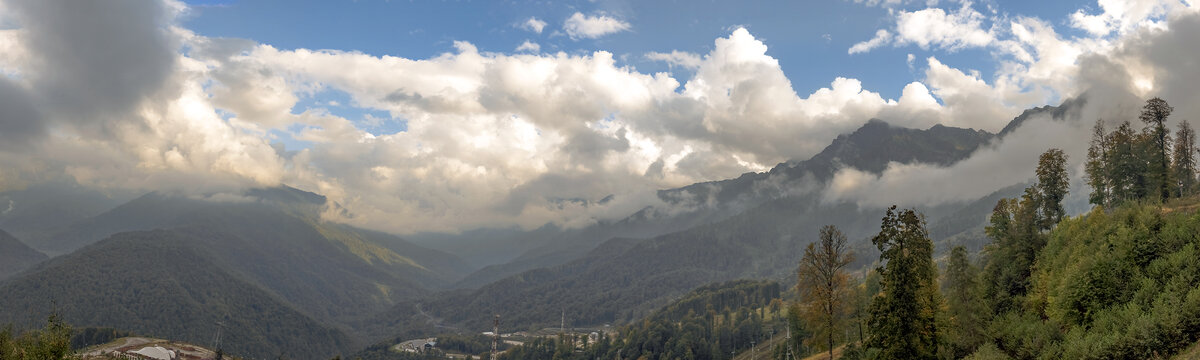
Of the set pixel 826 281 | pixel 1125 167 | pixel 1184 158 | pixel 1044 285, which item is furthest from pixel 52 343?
pixel 1184 158

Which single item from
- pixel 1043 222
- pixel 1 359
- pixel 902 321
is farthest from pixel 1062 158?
pixel 1 359

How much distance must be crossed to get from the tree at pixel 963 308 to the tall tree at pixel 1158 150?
126 ft

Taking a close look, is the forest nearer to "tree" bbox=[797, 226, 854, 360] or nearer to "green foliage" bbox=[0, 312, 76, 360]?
"tree" bbox=[797, 226, 854, 360]

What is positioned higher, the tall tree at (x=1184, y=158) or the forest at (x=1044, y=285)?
the tall tree at (x=1184, y=158)

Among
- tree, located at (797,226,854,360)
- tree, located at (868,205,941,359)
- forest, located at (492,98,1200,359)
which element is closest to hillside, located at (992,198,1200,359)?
forest, located at (492,98,1200,359)

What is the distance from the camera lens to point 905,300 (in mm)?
51531

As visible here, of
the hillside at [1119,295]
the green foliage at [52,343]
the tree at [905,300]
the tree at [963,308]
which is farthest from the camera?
the tree at [963,308]

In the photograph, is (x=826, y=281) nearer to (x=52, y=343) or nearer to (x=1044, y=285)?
(x=1044, y=285)

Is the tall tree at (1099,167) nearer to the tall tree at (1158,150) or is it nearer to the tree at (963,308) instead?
the tall tree at (1158,150)

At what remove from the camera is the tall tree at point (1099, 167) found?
294ft

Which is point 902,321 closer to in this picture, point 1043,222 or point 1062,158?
point 1043,222

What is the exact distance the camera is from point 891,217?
2094 inches

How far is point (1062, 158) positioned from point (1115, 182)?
1264cm

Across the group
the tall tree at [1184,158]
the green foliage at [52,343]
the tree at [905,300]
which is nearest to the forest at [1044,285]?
the tree at [905,300]
